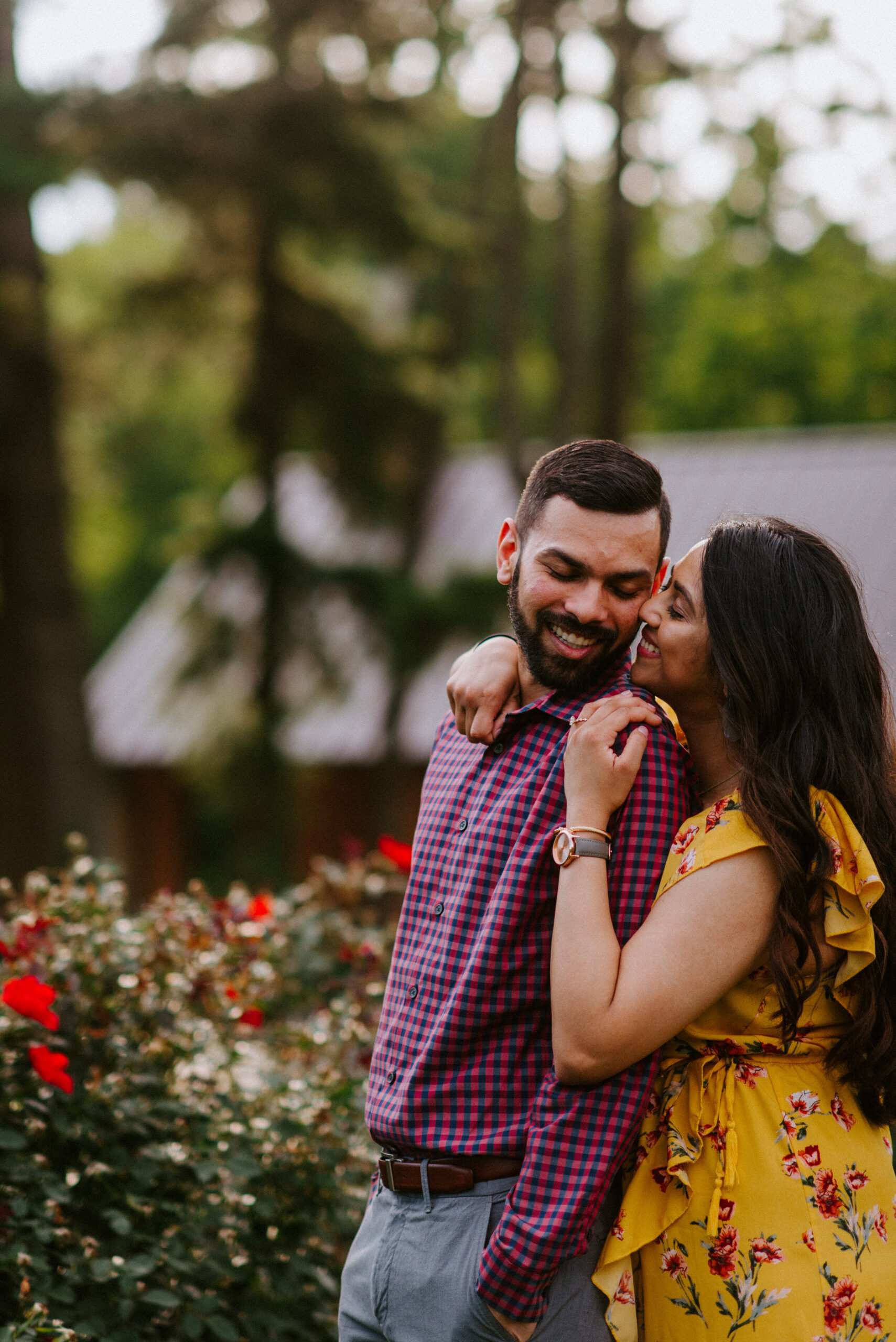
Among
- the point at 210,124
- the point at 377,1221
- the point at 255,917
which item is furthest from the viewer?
the point at 210,124

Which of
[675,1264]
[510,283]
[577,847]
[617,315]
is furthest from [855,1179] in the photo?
[510,283]

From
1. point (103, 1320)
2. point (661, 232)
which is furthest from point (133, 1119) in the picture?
point (661, 232)

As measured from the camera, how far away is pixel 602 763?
2104 mm

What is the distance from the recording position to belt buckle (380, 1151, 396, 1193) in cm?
218

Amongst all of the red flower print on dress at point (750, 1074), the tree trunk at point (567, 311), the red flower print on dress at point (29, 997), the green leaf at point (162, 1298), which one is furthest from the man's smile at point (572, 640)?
the tree trunk at point (567, 311)

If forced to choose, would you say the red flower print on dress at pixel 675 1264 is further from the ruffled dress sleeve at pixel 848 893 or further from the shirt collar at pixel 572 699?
the shirt collar at pixel 572 699

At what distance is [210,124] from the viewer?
10.2 metres

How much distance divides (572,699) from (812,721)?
42 centimetres

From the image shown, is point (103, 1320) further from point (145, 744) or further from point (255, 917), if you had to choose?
point (145, 744)

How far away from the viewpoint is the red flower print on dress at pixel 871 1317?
1.99 m

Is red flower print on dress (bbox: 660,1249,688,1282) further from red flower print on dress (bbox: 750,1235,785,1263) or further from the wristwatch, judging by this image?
the wristwatch

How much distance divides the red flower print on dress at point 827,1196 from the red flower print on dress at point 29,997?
149 cm

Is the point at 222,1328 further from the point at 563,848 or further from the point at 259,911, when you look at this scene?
the point at 563,848

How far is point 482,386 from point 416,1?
53.2ft
